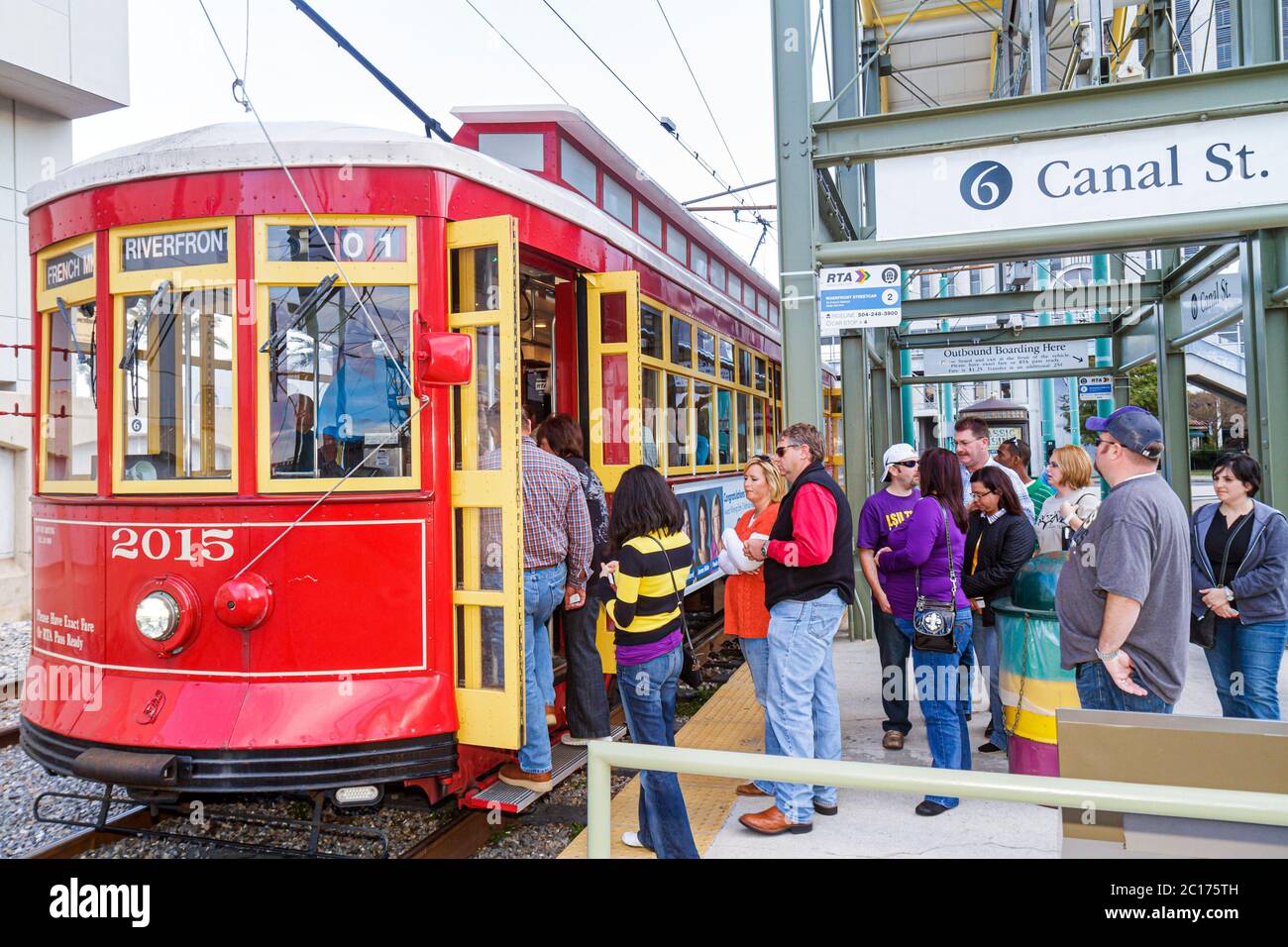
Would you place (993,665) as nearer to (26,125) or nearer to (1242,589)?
(1242,589)

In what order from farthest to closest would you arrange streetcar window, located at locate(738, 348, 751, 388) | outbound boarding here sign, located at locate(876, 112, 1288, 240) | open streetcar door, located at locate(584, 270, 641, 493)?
streetcar window, located at locate(738, 348, 751, 388)
open streetcar door, located at locate(584, 270, 641, 493)
outbound boarding here sign, located at locate(876, 112, 1288, 240)

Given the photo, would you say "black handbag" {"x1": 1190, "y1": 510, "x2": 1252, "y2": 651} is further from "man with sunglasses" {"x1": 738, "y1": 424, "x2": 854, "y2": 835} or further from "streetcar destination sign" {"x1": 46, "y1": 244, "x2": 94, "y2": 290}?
"streetcar destination sign" {"x1": 46, "y1": 244, "x2": 94, "y2": 290}

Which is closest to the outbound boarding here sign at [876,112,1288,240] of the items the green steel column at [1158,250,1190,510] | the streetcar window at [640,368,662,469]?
the streetcar window at [640,368,662,469]

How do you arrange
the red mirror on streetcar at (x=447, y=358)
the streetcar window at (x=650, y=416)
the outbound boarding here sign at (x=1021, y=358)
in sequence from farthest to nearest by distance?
the outbound boarding here sign at (x=1021, y=358)
the streetcar window at (x=650, y=416)
the red mirror on streetcar at (x=447, y=358)

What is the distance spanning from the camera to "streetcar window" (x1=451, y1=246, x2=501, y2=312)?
13.1 ft

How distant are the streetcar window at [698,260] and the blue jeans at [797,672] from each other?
17.1ft

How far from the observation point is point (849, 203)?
916 centimetres

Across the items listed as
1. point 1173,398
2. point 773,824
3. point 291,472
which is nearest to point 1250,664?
point 773,824

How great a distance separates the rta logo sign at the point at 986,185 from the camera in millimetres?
5094

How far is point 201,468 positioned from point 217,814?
173 cm

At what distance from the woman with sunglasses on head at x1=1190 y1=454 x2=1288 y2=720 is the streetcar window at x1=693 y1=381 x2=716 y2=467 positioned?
3328mm

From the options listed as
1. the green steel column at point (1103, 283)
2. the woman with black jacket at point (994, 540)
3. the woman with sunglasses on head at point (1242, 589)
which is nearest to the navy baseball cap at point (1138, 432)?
the woman with black jacket at point (994, 540)

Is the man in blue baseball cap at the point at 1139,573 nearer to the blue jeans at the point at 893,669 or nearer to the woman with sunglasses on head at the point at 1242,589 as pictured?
the woman with sunglasses on head at the point at 1242,589
